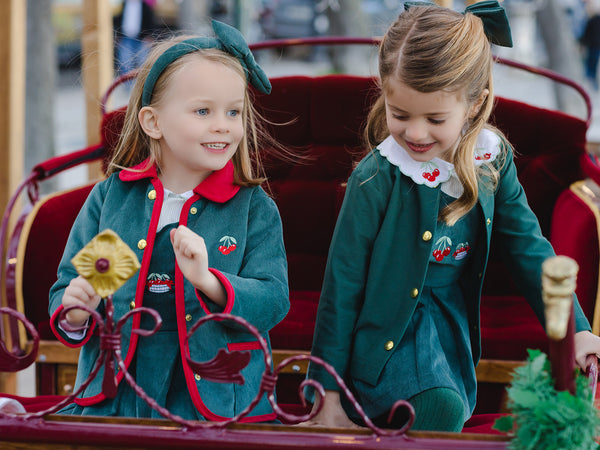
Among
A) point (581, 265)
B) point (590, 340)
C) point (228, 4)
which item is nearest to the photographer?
point (590, 340)

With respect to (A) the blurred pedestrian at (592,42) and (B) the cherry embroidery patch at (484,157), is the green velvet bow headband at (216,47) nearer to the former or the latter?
(B) the cherry embroidery patch at (484,157)

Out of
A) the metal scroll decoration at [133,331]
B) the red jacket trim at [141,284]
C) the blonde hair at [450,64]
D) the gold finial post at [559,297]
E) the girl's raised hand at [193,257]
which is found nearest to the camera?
the gold finial post at [559,297]

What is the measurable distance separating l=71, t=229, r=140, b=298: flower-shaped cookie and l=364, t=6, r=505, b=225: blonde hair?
689 millimetres

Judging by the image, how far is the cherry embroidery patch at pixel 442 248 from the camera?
5.84 feet


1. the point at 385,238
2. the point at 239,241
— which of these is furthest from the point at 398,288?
the point at 239,241

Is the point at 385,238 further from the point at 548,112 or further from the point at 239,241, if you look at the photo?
the point at 548,112

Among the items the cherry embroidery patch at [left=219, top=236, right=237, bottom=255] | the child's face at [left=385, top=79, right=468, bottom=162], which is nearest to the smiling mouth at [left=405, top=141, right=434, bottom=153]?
the child's face at [left=385, top=79, right=468, bottom=162]

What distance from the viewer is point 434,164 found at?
177 centimetres

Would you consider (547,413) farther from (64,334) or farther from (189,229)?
(64,334)

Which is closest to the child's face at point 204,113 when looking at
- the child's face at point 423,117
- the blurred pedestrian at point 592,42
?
the child's face at point 423,117

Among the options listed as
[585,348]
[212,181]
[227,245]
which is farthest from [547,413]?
[212,181]

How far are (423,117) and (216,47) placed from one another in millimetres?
511

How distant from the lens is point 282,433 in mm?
1388

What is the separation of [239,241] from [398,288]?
377mm
